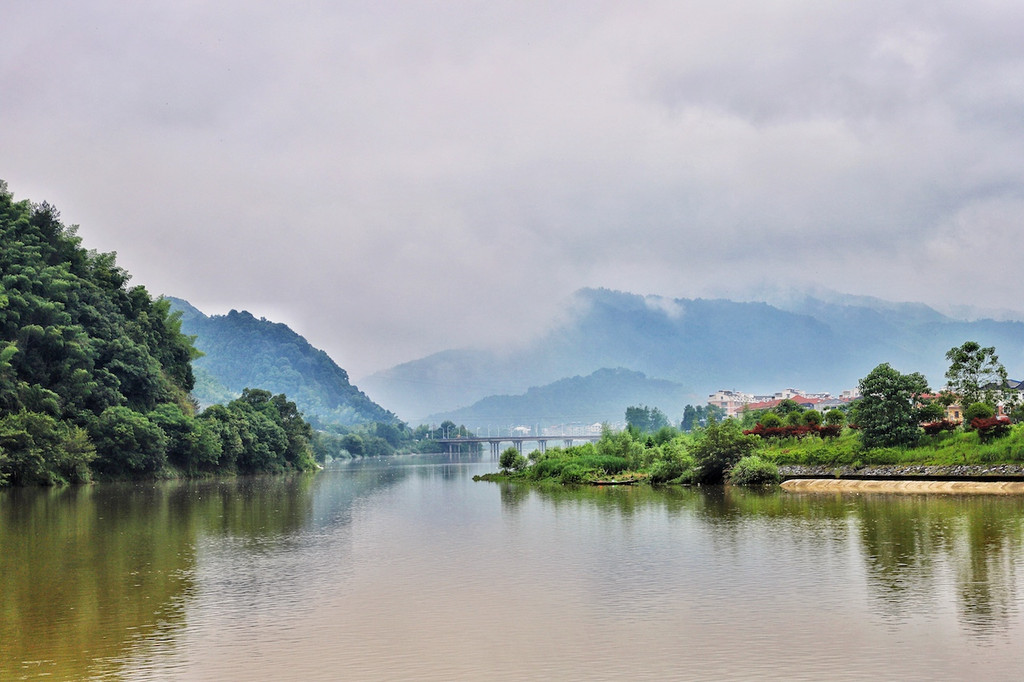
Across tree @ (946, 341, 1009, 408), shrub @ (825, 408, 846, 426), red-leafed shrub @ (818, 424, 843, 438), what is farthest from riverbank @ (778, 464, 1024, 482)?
tree @ (946, 341, 1009, 408)

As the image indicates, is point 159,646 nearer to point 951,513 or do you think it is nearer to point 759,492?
point 951,513

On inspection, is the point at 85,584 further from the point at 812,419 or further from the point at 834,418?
the point at 812,419

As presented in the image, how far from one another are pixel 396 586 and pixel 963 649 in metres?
12.4

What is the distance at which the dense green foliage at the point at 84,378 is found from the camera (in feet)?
211

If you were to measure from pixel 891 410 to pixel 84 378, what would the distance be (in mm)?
58266

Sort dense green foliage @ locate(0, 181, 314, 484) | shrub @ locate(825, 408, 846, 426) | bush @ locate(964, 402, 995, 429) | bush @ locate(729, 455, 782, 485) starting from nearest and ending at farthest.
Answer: bush @ locate(964, 402, 995, 429) < bush @ locate(729, 455, 782, 485) < shrub @ locate(825, 408, 846, 426) < dense green foliage @ locate(0, 181, 314, 484)

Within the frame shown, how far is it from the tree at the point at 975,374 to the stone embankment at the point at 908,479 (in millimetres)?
7637

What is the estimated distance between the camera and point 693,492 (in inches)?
2004

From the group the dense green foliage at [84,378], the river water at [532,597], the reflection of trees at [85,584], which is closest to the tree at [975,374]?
the river water at [532,597]

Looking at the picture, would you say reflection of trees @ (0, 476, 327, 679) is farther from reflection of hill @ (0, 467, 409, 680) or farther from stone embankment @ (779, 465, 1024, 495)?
stone embankment @ (779, 465, 1024, 495)

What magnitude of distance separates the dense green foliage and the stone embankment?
163 feet

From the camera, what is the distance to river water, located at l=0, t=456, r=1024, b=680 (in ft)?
47.8

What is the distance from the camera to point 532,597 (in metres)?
20.0

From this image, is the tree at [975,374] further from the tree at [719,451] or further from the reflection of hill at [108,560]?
the reflection of hill at [108,560]
